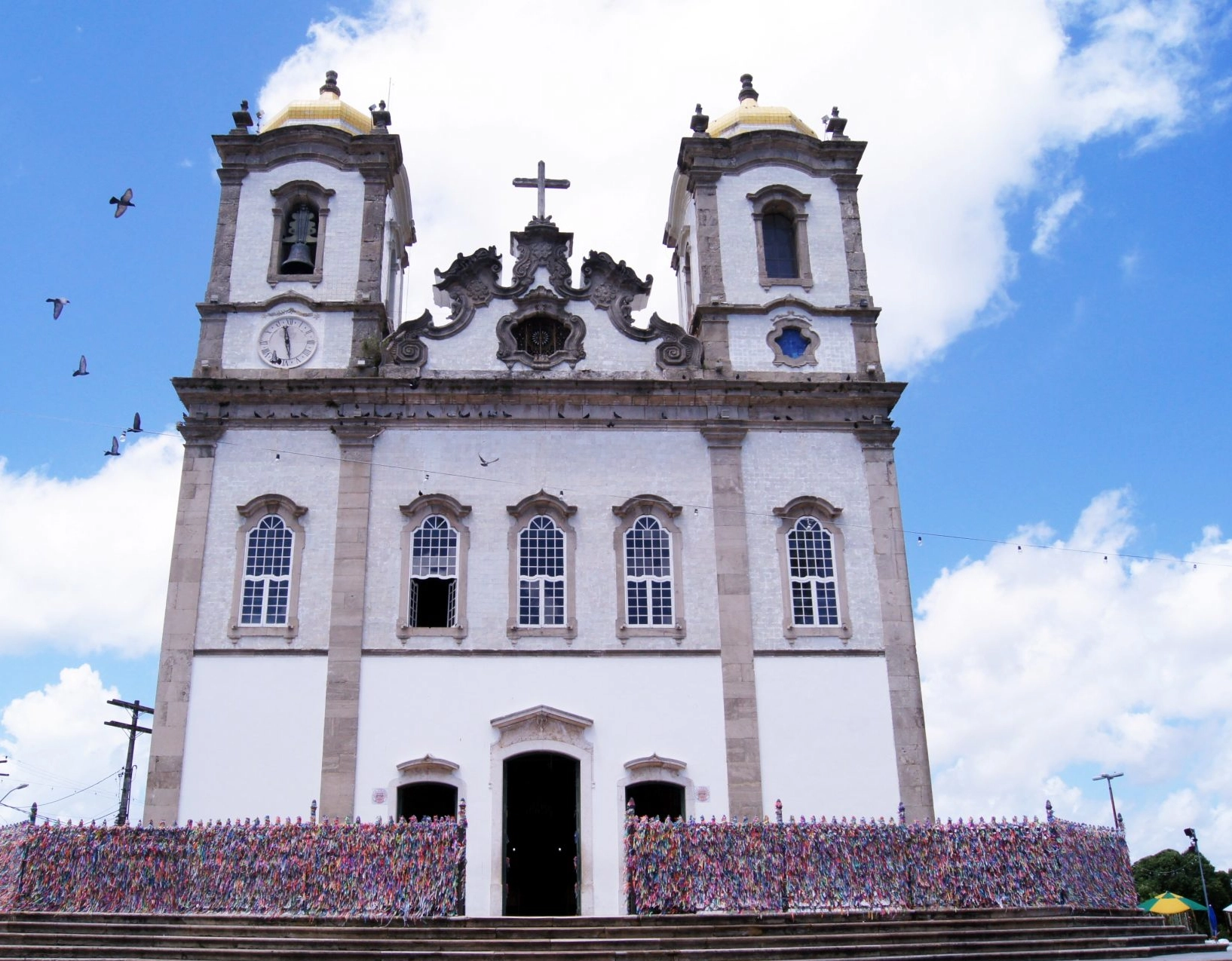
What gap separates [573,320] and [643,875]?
1052 cm

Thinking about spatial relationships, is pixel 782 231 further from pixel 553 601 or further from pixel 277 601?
pixel 277 601

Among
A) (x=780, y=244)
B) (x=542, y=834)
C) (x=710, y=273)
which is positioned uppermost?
(x=780, y=244)

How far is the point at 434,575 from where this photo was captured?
2041cm

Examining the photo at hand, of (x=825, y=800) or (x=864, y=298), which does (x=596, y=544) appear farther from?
(x=864, y=298)

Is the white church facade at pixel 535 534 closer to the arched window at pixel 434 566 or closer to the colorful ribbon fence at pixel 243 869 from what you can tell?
the arched window at pixel 434 566

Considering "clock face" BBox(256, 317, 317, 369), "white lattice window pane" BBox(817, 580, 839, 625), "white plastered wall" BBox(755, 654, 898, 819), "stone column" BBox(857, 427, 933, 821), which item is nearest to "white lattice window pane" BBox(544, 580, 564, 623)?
"white plastered wall" BBox(755, 654, 898, 819)

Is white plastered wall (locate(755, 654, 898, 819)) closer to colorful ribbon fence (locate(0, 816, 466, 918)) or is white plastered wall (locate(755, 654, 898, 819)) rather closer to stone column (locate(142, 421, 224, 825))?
colorful ribbon fence (locate(0, 816, 466, 918))

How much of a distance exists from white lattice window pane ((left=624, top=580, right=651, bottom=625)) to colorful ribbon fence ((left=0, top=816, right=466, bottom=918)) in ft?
16.0

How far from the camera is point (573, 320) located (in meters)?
22.4

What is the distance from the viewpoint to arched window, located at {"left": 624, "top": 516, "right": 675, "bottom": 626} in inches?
801

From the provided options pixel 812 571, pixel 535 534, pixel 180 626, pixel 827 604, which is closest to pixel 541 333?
pixel 535 534

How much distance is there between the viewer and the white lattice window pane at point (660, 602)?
20.3 meters

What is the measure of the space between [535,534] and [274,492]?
15.1 feet

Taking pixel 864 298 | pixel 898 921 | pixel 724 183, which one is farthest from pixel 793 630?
pixel 724 183
